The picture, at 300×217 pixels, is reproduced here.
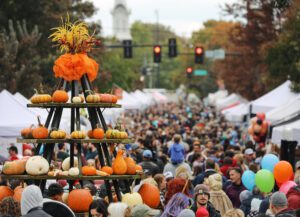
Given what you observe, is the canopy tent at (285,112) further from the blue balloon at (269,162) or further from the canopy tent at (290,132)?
the blue balloon at (269,162)

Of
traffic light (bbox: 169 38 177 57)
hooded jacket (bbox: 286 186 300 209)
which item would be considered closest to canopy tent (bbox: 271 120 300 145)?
hooded jacket (bbox: 286 186 300 209)

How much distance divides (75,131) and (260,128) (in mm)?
18458

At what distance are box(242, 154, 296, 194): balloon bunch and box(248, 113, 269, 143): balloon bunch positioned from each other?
14.8 m

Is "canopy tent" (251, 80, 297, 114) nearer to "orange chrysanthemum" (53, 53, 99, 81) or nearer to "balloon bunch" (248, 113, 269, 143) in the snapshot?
"balloon bunch" (248, 113, 269, 143)

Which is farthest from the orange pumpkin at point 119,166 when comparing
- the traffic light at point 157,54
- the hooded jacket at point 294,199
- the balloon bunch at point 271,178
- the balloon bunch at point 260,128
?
the traffic light at point 157,54

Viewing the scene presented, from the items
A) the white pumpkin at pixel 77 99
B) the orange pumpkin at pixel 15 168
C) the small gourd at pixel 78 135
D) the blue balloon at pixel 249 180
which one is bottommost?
the blue balloon at pixel 249 180

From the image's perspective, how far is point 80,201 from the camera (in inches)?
537

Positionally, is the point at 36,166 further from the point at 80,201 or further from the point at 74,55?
the point at 74,55

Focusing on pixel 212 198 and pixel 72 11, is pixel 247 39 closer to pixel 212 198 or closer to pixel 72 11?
pixel 72 11

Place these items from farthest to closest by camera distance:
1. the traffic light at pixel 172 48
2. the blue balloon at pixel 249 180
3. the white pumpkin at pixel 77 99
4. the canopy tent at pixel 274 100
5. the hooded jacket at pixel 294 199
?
the traffic light at pixel 172 48 → the canopy tent at pixel 274 100 → the blue balloon at pixel 249 180 → the white pumpkin at pixel 77 99 → the hooded jacket at pixel 294 199

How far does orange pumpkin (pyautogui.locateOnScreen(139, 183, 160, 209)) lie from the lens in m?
14.2

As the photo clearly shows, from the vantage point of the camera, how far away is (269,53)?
1761 inches

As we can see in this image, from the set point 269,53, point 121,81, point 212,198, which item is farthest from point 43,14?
point 121,81

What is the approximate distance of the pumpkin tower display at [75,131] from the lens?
45.4 ft
